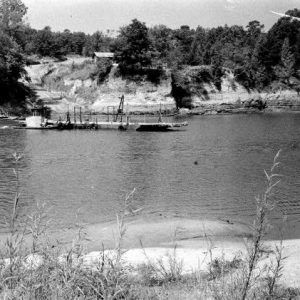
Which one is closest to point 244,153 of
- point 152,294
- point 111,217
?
point 111,217

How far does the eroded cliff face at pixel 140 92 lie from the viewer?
114000mm

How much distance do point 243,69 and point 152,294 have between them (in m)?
127

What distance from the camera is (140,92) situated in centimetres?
11456

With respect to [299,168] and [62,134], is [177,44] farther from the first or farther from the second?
[299,168]

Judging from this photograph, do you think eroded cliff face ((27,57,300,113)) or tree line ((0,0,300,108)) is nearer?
tree line ((0,0,300,108))

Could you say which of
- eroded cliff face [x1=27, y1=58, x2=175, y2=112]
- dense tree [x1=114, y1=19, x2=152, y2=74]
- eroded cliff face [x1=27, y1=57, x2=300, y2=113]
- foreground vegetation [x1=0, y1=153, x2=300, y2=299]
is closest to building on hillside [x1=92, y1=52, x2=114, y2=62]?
eroded cliff face [x1=27, y1=58, x2=175, y2=112]

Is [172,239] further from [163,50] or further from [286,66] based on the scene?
[163,50]

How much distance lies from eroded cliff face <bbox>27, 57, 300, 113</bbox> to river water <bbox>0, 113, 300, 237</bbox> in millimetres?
47006

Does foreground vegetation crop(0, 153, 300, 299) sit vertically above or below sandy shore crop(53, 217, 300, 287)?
above

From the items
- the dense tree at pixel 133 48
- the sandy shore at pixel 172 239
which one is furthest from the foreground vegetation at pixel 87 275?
the dense tree at pixel 133 48

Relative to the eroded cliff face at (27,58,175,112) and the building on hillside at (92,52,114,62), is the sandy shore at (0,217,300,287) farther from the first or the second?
the building on hillside at (92,52,114,62)

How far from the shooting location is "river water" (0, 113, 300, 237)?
24.5 metres

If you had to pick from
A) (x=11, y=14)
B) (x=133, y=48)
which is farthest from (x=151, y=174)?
(x=11, y=14)

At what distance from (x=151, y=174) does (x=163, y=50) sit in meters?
106
